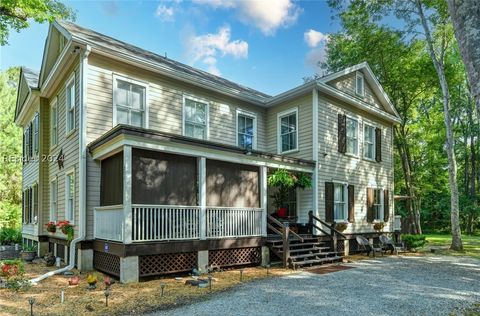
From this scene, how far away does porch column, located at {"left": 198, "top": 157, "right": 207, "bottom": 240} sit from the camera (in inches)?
364

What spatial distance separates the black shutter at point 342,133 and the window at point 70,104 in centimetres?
997

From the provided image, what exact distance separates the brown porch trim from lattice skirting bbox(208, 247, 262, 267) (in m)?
0.20

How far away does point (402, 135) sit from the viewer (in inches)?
859

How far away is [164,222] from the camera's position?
28.8ft

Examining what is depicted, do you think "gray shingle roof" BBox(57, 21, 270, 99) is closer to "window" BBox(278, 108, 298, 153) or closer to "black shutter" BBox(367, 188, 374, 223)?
"window" BBox(278, 108, 298, 153)

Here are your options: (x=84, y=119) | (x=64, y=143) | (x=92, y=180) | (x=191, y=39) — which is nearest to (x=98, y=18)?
(x=191, y=39)

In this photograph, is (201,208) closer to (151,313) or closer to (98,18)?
(151,313)

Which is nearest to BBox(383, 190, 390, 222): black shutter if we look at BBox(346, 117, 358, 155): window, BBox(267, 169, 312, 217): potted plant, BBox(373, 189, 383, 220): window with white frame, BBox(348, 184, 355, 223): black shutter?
BBox(373, 189, 383, 220): window with white frame

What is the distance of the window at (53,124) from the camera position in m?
12.8

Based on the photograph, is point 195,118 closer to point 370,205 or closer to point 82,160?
point 82,160

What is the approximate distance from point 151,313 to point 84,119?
6034mm

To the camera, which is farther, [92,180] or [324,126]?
[324,126]

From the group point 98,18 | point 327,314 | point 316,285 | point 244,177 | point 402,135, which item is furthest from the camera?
point 402,135

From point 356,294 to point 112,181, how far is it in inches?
262
